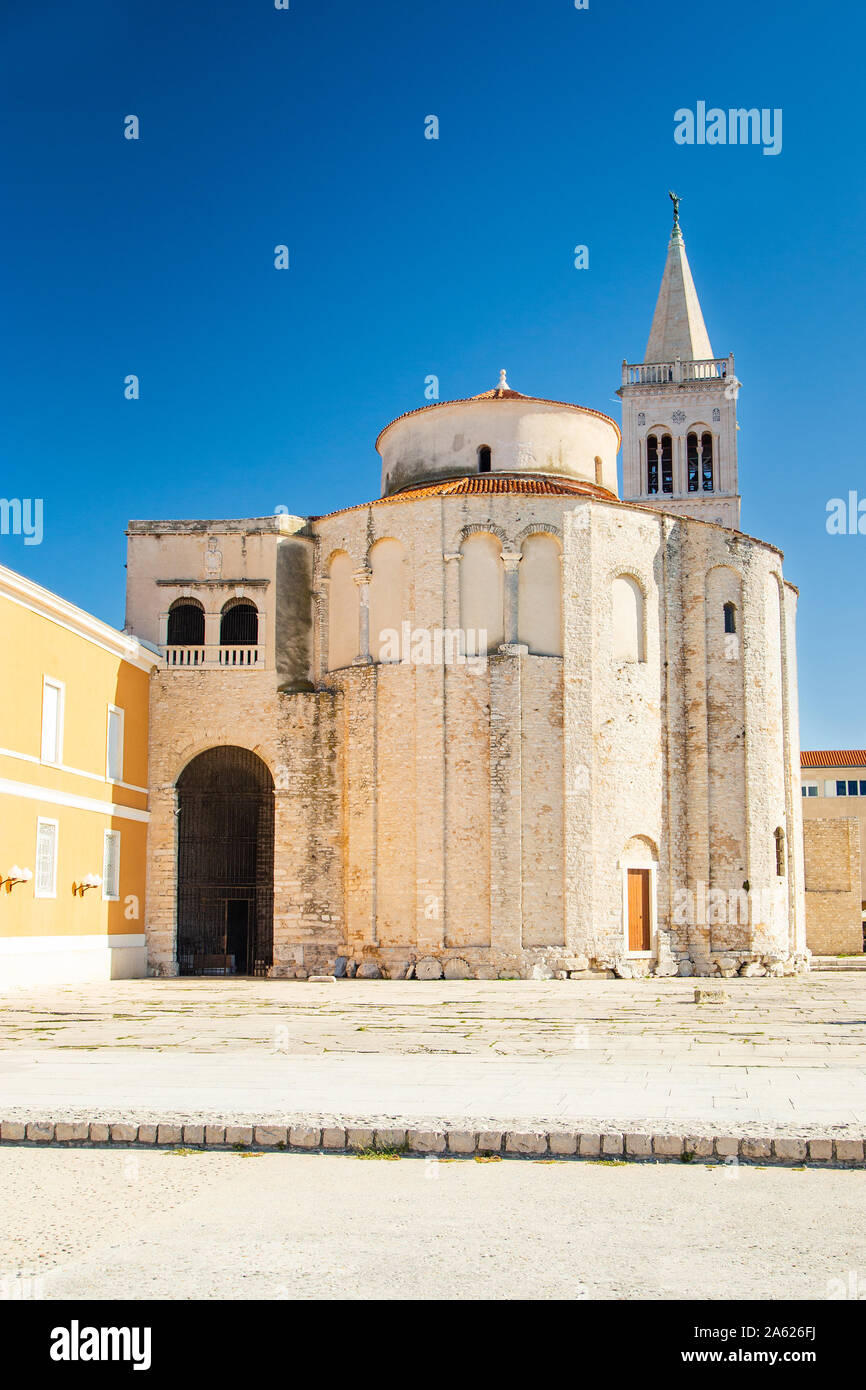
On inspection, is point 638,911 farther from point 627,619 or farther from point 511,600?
point 511,600

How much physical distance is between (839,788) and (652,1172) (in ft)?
210

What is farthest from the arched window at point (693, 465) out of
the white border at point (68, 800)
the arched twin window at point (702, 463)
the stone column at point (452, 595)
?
the white border at point (68, 800)

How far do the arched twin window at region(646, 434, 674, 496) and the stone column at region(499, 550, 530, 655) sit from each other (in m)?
35.2

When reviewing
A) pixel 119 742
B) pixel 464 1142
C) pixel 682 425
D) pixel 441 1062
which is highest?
pixel 682 425

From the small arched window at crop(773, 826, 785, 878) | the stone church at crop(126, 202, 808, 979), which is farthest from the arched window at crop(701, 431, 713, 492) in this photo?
the small arched window at crop(773, 826, 785, 878)

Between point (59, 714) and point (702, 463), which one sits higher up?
point (702, 463)

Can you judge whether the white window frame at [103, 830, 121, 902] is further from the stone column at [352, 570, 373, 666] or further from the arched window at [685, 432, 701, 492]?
the arched window at [685, 432, 701, 492]

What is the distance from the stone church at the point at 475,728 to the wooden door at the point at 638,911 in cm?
9

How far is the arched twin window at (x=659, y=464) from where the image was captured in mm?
66438

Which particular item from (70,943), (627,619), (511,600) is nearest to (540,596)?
(511,600)

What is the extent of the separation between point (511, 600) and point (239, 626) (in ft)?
27.9

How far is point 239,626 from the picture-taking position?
36.7 meters

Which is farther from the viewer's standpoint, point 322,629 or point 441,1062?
point 322,629

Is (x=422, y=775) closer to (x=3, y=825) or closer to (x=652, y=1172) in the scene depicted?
(x=3, y=825)
